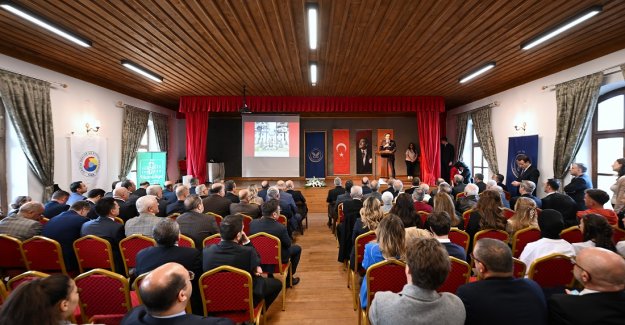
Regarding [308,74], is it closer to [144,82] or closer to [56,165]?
[144,82]

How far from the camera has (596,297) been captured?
53.8 inches

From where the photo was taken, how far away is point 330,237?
6.20m

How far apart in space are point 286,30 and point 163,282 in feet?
12.2

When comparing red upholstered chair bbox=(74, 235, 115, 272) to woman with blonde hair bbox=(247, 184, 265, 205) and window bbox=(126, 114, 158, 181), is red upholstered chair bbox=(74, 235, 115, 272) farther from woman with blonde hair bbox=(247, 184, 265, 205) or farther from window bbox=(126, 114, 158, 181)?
window bbox=(126, 114, 158, 181)

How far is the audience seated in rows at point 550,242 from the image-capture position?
7.79ft

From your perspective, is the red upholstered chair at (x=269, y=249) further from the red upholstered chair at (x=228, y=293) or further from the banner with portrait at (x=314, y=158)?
the banner with portrait at (x=314, y=158)

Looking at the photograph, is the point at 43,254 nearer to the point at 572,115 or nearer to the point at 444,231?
the point at 444,231

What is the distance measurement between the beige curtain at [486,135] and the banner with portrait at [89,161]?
1008 cm

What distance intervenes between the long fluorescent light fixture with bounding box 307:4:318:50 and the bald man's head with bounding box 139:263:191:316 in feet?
10.2

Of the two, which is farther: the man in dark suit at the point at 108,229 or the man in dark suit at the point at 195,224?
the man in dark suit at the point at 195,224

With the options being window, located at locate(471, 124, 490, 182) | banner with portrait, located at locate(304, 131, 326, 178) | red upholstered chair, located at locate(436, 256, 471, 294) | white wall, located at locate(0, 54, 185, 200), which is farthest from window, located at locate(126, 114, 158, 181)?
window, located at locate(471, 124, 490, 182)

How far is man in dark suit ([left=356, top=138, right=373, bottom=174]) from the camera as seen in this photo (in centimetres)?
1193

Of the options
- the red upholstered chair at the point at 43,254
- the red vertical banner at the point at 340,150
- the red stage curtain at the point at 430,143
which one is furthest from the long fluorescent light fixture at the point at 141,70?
the red stage curtain at the point at 430,143

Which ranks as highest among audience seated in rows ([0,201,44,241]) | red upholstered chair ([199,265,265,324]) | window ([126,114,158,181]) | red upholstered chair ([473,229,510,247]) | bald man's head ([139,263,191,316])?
window ([126,114,158,181])
